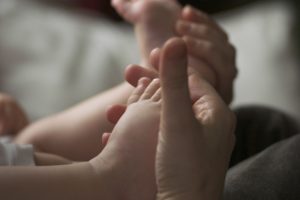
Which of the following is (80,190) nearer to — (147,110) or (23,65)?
(147,110)

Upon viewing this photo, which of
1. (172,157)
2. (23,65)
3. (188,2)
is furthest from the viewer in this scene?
(188,2)

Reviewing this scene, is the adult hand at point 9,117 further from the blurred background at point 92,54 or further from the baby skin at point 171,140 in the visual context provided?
the baby skin at point 171,140

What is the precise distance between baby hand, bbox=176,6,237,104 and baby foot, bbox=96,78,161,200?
8.3 inches

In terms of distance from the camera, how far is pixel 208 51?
661 millimetres

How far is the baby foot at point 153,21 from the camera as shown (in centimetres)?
69

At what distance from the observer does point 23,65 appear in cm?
98

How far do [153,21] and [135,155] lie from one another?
293 mm

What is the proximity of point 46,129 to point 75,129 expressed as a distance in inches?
1.9

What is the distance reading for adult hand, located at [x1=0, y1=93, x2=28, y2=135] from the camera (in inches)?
28.2

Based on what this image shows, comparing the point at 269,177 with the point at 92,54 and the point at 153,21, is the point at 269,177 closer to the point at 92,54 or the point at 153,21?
the point at 153,21

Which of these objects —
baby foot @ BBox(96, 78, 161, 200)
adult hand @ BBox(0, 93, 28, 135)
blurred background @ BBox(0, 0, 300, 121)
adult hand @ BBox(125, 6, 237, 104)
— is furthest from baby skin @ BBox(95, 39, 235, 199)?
blurred background @ BBox(0, 0, 300, 121)

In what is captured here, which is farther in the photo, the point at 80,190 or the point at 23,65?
the point at 23,65

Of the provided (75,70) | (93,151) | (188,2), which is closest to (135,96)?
(93,151)

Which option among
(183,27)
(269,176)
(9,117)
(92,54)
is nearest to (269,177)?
(269,176)
